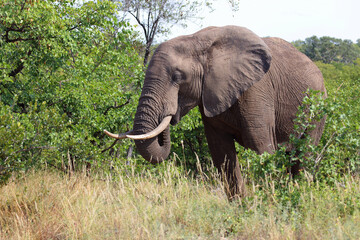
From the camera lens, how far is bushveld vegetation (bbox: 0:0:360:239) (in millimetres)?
4777

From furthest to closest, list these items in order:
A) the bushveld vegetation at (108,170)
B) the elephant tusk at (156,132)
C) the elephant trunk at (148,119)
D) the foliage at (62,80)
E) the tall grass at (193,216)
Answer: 1. the foliage at (62,80)
2. the elephant trunk at (148,119)
3. the elephant tusk at (156,132)
4. the bushveld vegetation at (108,170)
5. the tall grass at (193,216)

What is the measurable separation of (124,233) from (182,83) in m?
2.10

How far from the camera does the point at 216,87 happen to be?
600cm

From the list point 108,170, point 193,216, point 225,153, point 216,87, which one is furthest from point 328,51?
point 193,216

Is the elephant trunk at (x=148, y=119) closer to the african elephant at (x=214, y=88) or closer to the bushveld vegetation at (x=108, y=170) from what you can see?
the african elephant at (x=214, y=88)

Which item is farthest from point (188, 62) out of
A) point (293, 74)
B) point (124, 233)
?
point (124, 233)

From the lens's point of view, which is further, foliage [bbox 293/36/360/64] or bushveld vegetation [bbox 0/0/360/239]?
foliage [bbox 293/36/360/64]

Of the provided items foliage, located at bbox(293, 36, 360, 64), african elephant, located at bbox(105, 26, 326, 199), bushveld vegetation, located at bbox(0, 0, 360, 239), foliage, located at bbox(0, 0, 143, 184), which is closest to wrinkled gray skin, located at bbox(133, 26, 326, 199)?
african elephant, located at bbox(105, 26, 326, 199)

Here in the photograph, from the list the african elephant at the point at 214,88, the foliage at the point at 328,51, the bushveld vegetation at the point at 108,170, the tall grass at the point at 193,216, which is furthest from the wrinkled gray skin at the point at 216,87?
the foliage at the point at 328,51

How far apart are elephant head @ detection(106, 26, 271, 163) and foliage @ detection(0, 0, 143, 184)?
1.61 m

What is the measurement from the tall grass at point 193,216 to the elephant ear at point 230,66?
121cm

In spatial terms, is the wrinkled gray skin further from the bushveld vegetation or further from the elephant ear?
the bushveld vegetation

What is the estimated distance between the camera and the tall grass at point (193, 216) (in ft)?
14.5

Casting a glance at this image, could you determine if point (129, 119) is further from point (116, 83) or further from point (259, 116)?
point (259, 116)
